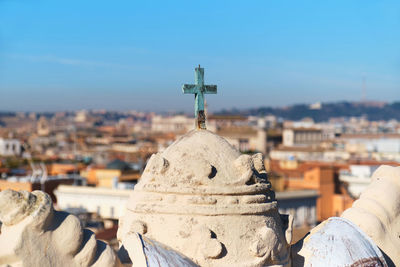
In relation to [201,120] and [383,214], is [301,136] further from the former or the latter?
[201,120]

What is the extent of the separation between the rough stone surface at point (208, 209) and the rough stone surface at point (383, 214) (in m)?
1.11

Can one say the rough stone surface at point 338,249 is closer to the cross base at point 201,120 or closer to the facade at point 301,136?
the cross base at point 201,120

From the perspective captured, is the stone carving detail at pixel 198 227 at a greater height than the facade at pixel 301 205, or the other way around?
the stone carving detail at pixel 198 227

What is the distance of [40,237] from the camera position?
6.84 metres

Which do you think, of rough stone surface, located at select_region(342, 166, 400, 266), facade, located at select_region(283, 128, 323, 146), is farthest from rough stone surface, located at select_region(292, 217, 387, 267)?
facade, located at select_region(283, 128, 323, 146)

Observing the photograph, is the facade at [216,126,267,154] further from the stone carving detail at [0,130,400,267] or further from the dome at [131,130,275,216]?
the dome at [131,130,275,216]

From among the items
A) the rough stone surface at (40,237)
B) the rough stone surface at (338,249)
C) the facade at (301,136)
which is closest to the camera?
the rough stone surface at (40,237)

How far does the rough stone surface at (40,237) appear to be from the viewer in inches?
264

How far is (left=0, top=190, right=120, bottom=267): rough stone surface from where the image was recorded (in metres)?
6.70

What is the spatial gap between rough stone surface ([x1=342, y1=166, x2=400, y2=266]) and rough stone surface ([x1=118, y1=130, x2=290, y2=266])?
1.11 metres

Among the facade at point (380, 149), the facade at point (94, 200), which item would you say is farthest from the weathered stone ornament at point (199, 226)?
the facade at point (380, 149)

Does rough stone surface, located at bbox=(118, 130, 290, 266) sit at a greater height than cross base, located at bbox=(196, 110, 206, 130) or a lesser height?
lesser

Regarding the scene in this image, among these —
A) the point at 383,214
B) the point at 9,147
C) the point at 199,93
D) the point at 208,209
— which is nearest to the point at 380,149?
the point at 9,147

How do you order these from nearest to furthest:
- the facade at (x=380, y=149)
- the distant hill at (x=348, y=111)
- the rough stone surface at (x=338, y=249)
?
the rough stone surface at (x=338, y=249) → the facade at (x=380, y=149) → the distant hill at (x=348, y=111)
